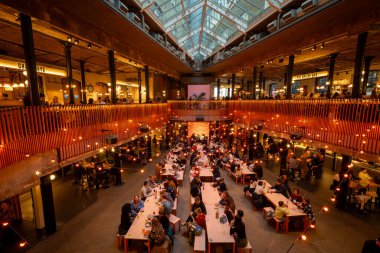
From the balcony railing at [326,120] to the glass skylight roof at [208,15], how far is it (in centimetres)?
467

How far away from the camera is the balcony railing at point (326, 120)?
6.39 m

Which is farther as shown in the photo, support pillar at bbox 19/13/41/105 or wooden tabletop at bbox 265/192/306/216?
wooden tabletop at bbox 265/192/306/216

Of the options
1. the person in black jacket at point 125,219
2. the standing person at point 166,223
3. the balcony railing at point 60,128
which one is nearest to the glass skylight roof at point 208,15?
the balcony railing at point 60,128

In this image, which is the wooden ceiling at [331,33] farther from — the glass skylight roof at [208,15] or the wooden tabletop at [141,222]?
the wooden tabletop at [141,222]

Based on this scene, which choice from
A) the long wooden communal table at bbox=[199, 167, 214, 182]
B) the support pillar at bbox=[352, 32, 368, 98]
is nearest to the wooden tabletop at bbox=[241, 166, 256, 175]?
the long wooden communal table at bbox=[199, 167, 214, 182]

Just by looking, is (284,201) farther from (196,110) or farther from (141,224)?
(196,110)

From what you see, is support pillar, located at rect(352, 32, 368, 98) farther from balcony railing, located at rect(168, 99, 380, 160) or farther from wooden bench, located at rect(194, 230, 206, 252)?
wooden bench, located at rect(194, 230, 206, 252)

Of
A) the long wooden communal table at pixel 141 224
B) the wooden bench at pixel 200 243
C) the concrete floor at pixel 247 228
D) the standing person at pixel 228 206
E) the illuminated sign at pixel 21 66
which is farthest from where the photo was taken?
the illuminated sign at pixel 21 66

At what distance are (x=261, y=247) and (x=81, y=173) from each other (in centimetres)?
974

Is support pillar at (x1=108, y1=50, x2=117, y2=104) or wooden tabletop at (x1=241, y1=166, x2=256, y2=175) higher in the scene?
support pillar at (x1=108, y1=50, x2=117, y2=104)

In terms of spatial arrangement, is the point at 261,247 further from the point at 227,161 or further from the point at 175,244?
the point at 227,161

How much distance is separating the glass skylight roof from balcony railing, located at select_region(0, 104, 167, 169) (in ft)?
16.9

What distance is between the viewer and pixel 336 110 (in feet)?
24.7

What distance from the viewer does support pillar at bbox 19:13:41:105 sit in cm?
563
